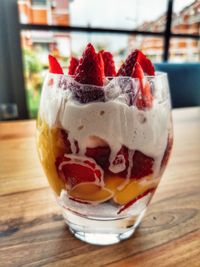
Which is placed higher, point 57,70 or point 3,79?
point 57,70

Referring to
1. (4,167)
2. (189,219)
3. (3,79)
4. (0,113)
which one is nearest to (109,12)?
(3,79)

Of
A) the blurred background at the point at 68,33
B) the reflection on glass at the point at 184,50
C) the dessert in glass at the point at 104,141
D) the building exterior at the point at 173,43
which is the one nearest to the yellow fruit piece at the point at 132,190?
the dessert in glass at the point at 104,141

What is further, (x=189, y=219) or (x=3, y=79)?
(x=3, y=79)

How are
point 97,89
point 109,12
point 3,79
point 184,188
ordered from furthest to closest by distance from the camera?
point 109,12 < point 3,79 < point 184,188 < point 97,89

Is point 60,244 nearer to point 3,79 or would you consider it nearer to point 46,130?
point 46,130

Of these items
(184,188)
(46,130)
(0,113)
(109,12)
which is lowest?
(0,113)

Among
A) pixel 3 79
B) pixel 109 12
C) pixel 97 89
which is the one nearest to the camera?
pixel 97 89

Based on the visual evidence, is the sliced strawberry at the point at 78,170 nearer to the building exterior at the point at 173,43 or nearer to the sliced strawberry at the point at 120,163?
the sliced strawberry at the point at 120,163

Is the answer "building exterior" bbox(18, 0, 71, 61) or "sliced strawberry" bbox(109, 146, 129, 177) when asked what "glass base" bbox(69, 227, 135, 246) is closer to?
"sliced strawberry" bbox(109, 146, 129, 177)
